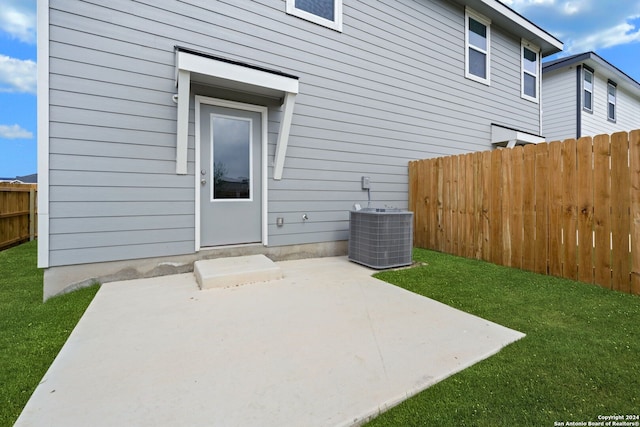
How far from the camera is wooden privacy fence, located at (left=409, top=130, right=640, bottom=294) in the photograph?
3129 mm

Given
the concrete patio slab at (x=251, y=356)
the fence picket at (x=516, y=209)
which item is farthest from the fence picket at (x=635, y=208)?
the concrete patio slab at (x=251, y=356)

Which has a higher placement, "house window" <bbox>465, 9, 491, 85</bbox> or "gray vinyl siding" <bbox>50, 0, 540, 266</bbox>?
"house window" <bbox>465, 9, 491, 85</bbox>

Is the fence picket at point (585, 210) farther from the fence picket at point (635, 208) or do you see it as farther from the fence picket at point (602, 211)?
the fence picket at point (635, 208)

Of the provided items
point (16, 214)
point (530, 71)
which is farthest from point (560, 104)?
point (16, 214)

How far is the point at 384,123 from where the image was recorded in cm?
548

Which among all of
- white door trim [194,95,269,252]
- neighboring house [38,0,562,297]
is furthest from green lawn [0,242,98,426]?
white door trim [194,95,269,252]

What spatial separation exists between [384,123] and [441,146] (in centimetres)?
173

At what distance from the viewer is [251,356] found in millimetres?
1848

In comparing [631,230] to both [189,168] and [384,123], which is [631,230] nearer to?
[384,123]

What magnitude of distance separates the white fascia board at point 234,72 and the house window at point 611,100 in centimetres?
1364

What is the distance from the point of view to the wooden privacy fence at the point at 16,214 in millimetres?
6068

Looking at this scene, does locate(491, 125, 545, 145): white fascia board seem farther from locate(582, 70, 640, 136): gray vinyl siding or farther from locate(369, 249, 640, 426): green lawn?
locate(369, 249, 640, 426): green lawn

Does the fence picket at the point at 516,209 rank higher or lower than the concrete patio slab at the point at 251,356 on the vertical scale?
higher

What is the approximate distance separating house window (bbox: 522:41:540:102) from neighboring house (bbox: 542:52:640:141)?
266cm
